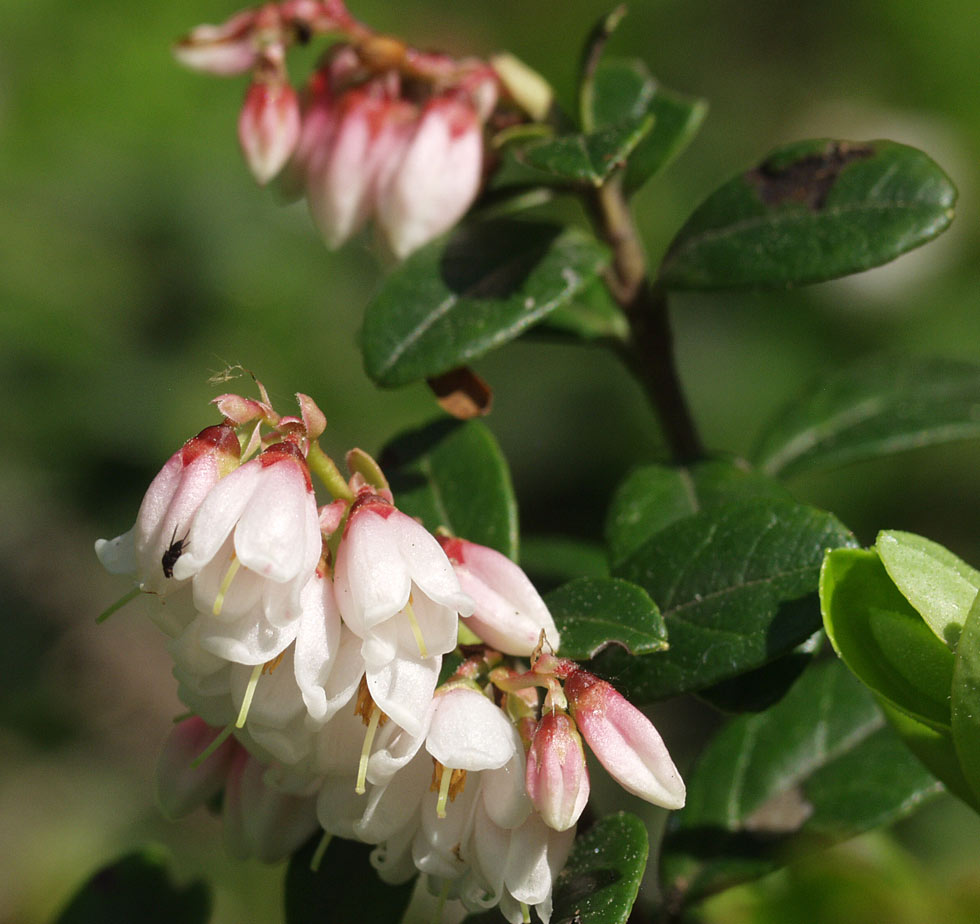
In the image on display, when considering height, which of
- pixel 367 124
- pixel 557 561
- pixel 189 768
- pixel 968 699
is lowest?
pixel 557 561

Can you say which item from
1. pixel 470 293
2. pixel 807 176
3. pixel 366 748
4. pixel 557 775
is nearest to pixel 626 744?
pixel 557 775

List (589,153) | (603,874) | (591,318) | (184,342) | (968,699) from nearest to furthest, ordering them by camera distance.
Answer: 1. (968,699)
2. (603,874)
3. (589,153)
4. (591,318)
5. (184,342)

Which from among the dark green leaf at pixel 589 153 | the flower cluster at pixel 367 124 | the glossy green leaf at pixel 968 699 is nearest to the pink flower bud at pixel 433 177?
the flower cluster at pixel 367 124

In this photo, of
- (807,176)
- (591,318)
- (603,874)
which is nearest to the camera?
(603,874)

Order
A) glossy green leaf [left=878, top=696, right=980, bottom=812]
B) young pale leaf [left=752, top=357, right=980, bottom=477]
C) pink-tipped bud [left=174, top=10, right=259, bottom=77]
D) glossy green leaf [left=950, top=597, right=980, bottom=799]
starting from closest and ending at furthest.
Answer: glossy green leaf [left=950, top=597, right=980, bottom=799], glossy green leaf [left=878, top=696, right=980, bottom=812], pink-tipped bud [left=174, top=10, right=259, bottom=77], young pale leaf [left=752, top=357, right=980, bottom=477]

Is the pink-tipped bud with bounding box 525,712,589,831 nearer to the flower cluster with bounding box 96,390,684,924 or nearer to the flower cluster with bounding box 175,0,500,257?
Answer: the flower cluster with bounding box 96,390,684,924

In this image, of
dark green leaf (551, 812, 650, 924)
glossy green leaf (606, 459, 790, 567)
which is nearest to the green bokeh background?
glossy green leaf (606, 459, 790, 567)

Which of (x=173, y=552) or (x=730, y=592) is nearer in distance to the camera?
(x=173, y=552)

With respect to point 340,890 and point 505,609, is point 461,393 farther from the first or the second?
point 340,890
